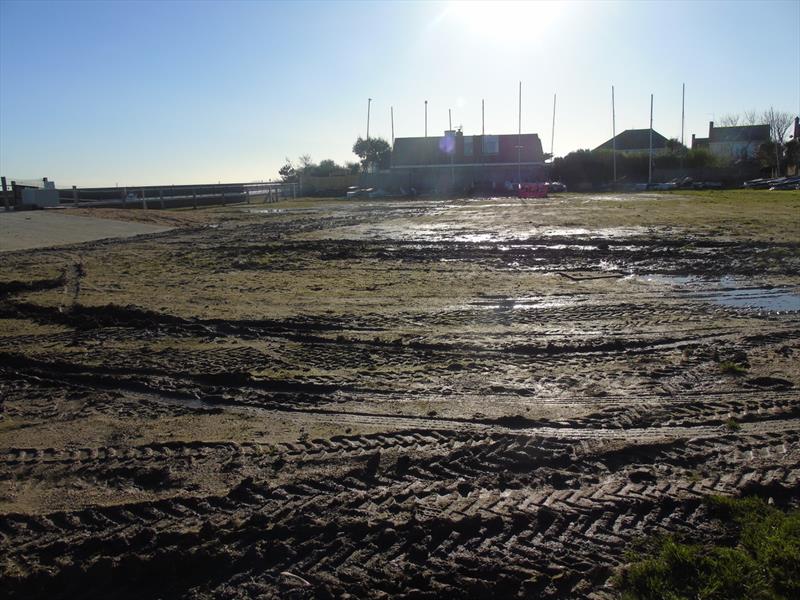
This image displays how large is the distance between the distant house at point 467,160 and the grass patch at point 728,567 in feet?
201

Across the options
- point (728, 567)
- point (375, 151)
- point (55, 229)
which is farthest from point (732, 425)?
point (375, 151)

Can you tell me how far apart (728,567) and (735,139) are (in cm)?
9055

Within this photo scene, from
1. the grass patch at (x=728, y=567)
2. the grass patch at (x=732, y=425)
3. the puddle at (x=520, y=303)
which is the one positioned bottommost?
the grass patch at (x=728, y=567)

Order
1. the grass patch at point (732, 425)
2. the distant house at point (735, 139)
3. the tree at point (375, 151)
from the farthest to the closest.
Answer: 1. the tree at point (375, 151)
2. the distant house at point (735, 139)
3. the grass patch at point (732, 425)

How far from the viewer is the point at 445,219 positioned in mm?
25406

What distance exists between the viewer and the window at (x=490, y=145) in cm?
6638

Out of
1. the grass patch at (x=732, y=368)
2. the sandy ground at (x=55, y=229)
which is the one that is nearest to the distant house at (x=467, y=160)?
the sandy ground at (x=55, y=229)

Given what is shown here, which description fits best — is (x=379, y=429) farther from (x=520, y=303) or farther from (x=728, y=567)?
(x=520, y=303)

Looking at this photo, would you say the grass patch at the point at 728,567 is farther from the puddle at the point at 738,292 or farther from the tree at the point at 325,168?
the tree at the point at 325,168

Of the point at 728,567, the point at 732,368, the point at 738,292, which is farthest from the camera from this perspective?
the point at 738,292

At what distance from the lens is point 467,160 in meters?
66.5

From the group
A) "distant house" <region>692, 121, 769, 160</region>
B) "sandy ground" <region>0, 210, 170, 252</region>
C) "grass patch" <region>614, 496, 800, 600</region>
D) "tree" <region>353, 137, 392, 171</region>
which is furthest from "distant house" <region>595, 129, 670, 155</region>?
"grass patch" <region>614, 496, 800, 600</region>

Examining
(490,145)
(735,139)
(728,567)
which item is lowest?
(728,567)

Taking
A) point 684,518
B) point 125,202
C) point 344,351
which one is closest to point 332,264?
point 344,351
